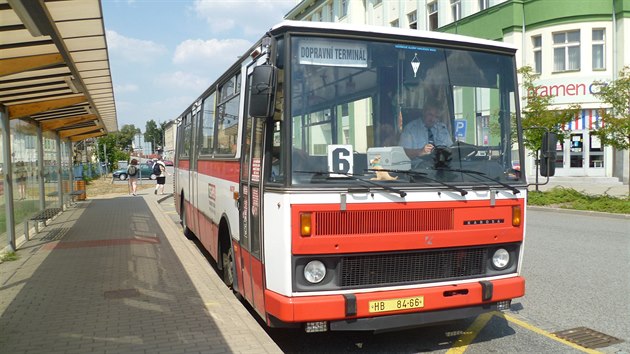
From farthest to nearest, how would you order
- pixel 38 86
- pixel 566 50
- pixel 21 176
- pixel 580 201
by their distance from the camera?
1. pixel 566 50
2. pixel 580 201
3. pixel 21 176
4. pixel 38 86

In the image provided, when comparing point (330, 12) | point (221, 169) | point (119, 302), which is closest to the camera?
point (119, 302)

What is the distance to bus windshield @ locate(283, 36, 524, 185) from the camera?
14.8 ft

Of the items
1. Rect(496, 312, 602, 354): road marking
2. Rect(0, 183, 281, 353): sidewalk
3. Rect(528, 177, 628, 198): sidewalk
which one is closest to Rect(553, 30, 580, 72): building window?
Rect(528, 177, 628, 198): sidewalk

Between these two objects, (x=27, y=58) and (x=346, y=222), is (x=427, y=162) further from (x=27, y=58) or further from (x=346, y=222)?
(x=27, y=58)

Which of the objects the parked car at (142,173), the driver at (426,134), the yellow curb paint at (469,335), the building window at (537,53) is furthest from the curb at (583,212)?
the parked car at (142,173)

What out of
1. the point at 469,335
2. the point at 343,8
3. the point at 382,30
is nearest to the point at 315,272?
the point at 469,335

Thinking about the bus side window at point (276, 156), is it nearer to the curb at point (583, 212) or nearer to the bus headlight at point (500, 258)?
the bus headlight at point (500, 258)

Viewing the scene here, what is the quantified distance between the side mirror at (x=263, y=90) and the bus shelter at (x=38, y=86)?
7.65ft

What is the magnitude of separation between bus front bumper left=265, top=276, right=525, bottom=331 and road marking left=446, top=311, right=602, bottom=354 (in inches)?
18.1

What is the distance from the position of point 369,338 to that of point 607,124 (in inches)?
626

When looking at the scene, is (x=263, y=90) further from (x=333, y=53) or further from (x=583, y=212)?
(x=583, y=212)

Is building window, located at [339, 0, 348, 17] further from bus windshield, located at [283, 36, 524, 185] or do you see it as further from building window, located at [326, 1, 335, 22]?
bus windshield, located at [283, 36, 524, 185]

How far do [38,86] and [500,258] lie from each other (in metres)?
8.30

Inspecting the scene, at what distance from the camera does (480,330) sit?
18.3 feet
